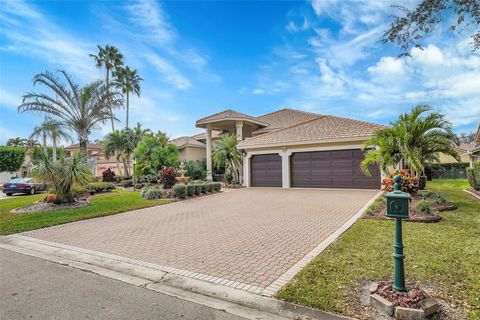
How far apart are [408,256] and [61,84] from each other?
20.9m

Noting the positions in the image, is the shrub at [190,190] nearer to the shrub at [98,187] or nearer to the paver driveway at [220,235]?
the paver driveway at [220,235]

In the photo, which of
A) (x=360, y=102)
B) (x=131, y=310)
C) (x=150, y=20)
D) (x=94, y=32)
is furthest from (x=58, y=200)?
(x=360, y=102)

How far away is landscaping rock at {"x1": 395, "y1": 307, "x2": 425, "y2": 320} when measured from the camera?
2.90 metres

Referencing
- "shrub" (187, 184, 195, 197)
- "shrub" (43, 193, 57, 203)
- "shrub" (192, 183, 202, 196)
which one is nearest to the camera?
"shrub" (43, 193, 57, 203)

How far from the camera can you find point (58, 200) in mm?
11914

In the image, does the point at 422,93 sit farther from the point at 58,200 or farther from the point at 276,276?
the point at 58,200

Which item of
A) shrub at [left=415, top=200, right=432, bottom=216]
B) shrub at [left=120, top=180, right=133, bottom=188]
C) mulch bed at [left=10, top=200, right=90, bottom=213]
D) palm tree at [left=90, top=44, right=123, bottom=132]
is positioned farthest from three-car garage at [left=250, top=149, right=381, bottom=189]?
palm tree at [left=90, top=44, right=123, bottom=132]

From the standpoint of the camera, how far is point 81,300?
357 cm

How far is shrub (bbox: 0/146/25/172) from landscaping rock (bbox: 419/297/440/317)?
126ft

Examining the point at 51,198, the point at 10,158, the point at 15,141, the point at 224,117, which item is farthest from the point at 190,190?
the point at 15,141

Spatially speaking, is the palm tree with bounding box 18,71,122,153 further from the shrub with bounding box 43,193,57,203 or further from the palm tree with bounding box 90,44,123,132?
the palm tree with bounding box 90,44,123,132

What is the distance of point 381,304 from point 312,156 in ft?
48.3

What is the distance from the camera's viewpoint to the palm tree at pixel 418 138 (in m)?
9.78

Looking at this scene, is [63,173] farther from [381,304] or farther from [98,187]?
[381,304]
